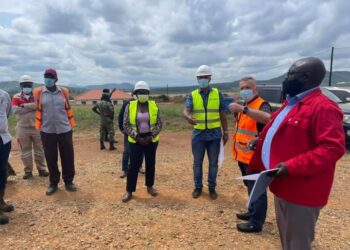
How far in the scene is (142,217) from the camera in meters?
4.66

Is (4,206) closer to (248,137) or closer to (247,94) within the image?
(248,137)

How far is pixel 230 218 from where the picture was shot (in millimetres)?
4629

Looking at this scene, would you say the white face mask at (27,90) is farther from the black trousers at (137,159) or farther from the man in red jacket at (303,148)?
the man in red jacket at (303,148)

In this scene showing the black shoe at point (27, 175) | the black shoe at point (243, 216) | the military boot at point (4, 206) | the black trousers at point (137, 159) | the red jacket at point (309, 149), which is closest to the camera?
the red jacket at point (309, 149)

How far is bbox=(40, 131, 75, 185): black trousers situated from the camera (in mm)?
5614

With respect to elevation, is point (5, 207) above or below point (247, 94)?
below

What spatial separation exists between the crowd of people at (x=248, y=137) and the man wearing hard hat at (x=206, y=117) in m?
0.02

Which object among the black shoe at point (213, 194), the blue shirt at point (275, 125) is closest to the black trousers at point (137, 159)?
the black shoe at point (213, 194)

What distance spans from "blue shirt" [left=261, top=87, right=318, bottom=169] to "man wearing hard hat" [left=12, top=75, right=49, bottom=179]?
498 cm

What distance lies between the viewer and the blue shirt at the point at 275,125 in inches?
95.9

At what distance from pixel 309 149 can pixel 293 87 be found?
1.47ft

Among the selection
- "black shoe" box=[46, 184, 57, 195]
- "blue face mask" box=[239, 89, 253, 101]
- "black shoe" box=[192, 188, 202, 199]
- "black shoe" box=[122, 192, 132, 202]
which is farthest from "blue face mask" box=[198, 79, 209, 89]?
"black shoe" box=[46, 184, 57, 195]

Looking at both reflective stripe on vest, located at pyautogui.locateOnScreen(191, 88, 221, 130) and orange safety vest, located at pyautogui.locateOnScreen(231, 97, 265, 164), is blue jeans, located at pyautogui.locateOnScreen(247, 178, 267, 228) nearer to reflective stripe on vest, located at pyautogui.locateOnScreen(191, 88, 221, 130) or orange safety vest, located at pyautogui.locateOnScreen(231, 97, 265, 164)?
orange safety vest, located at pyautogui.locateOnScreen(231, 97, 265, 164)

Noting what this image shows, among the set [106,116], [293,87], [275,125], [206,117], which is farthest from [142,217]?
[106,116]
